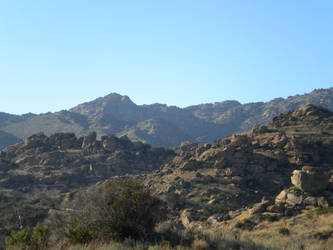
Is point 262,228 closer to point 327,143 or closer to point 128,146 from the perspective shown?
point 327,143

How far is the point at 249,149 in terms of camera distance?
2283 inches

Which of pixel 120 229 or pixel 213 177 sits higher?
pixel 120 229

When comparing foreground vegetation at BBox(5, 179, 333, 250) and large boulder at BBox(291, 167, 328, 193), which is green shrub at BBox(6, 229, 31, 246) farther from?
large boulder at BBox(291, 167, 328, 193)

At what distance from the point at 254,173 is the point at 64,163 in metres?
50.8

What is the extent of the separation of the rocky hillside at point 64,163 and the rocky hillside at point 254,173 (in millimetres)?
19632

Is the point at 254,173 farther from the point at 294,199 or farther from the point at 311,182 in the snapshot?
the point at 294,199

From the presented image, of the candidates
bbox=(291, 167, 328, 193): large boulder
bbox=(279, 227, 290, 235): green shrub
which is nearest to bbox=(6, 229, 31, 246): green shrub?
bbox=(279, 227, 290, 235): green shrub

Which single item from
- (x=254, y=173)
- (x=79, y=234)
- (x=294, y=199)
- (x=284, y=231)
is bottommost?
(x=284, y=231)

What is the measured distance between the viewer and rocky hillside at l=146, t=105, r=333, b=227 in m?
36.9

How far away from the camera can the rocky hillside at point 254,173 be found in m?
36.9

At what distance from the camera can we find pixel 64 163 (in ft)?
277

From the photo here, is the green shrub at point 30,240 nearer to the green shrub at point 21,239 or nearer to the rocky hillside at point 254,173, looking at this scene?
A: the green shrub at point 21,239

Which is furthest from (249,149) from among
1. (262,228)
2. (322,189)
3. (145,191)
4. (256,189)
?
(145,191)

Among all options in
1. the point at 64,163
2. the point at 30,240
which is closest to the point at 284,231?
the point at 30,240
